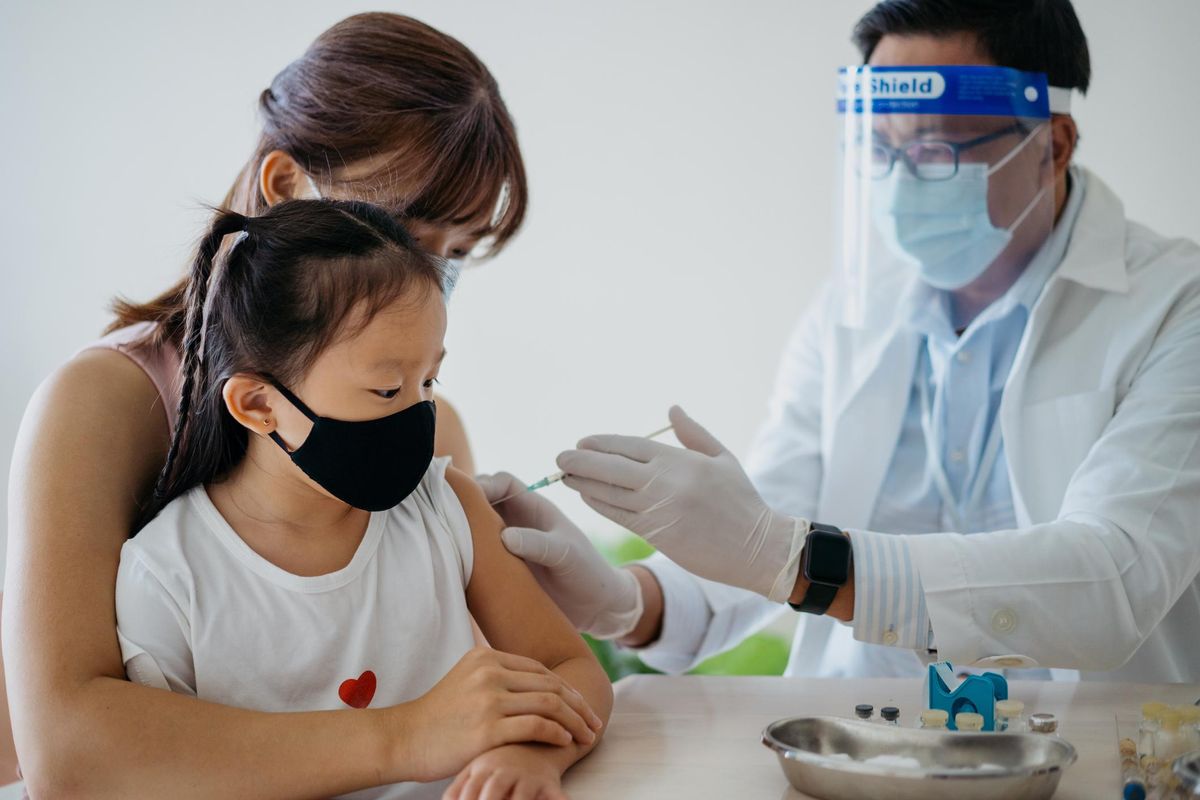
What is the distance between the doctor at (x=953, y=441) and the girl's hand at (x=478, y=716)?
0.32 m

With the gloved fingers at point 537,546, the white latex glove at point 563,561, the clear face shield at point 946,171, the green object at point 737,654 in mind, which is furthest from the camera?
the green object at point 737,654

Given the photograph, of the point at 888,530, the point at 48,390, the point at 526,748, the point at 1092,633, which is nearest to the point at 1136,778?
the point at 1092,633

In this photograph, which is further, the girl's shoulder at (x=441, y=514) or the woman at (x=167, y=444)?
the girl's shoulder at (x=441, y=514)

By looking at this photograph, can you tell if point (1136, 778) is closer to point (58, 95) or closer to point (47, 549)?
point (47, 549)

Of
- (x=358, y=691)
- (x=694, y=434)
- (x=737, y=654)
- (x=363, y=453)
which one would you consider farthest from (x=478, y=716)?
(x=737, y=654)

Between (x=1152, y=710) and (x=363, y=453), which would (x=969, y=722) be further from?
(x=363, y=453)

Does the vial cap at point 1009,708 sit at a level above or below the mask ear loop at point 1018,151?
below

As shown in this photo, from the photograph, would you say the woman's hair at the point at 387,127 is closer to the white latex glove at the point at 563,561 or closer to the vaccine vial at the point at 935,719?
the white latex glove at the point at 563,561

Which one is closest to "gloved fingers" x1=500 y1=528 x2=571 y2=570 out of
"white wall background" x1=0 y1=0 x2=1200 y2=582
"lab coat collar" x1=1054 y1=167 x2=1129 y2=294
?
"lab coat collar" x1=1054 y1=167 x2=1129 y2=294

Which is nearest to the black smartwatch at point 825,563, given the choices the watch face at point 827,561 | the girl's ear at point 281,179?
the watch face at point 827,561

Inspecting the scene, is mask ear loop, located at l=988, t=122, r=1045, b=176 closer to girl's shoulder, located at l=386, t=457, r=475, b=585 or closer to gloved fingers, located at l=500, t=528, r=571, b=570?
A: gloved fingers, located at l=500, t=528, r=571, b=570

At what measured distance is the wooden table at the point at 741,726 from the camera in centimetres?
112

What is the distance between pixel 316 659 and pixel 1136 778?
850 mm

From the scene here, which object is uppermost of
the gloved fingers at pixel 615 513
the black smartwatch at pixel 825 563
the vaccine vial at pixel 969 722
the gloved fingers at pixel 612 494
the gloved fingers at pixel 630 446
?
the gloved fingers at pixel 630 446
